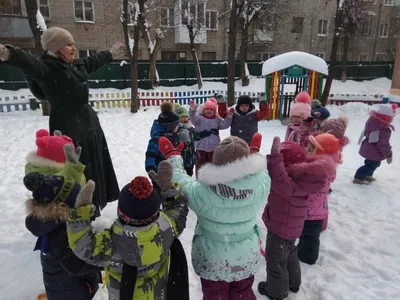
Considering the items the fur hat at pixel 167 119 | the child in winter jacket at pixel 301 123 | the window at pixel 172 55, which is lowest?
the child in winter jacket at pixel 301 123

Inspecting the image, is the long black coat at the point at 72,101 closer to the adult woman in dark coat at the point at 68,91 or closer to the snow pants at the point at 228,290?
the adult woman in dark coat at the point at 68,91

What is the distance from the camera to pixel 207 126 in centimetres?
486

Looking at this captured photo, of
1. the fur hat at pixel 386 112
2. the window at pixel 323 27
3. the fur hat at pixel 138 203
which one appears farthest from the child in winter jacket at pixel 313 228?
the window at pixel 323 27

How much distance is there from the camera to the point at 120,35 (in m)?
20.4

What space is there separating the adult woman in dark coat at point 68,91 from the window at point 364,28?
2700 cm

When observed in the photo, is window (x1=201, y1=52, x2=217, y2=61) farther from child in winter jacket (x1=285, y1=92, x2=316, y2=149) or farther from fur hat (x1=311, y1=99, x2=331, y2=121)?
child in winter jacket (x1=285, y1=92, x2=316, y2=149)

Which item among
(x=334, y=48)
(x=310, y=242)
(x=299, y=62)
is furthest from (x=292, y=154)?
(x=334, y=48)

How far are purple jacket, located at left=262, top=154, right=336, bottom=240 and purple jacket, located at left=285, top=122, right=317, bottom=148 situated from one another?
A: 1911 millimetres

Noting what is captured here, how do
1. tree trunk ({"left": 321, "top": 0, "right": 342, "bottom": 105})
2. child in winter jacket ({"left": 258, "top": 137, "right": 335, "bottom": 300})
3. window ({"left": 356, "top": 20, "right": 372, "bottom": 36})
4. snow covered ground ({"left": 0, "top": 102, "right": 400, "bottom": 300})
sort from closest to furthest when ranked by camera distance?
child in winter jacket ({"left": 258, "top": 137, "right": 335, "bottom": 300})
snow covered ground ({"left": 0, "top": 102, "right": 400, "bottom": 300})
tree trunk ({"left": 321, "top": 0, "right": 342, "bottom": 105})
window ({"left": 356, "top": 20, "right": 372, "bottom": 36})

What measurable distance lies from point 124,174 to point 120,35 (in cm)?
1726

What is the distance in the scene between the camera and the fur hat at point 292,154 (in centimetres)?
256

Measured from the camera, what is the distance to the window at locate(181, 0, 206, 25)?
18667 millimetres

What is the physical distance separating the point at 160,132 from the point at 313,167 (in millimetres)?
1672

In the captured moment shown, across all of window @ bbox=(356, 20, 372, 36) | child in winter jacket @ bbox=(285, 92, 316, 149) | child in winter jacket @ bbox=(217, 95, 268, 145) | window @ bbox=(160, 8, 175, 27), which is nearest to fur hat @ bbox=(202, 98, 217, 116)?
child in winter jacket @ bbox=(217, 95, 268, 145)
